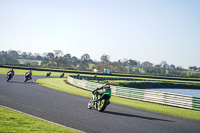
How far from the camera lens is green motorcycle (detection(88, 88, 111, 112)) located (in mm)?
13109

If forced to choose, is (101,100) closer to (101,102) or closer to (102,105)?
(101,102)

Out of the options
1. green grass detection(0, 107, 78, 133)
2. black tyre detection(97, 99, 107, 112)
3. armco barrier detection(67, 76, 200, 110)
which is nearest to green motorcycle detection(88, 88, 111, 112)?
black tyre detection(97, 99, 107, 112)

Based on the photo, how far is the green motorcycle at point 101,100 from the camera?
1311cm

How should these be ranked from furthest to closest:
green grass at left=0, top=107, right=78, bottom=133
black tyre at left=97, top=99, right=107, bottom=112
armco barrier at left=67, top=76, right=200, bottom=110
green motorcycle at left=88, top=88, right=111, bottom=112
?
armco barrier at left=67, top=76, right=200, bottom=110 < black tyre at left=97, top=99, right=107, bottom=112 < green motorcycle at left=88, top=88, right=111, bottom=112 < green grass at left=0, top=107, right=78, bottom=133

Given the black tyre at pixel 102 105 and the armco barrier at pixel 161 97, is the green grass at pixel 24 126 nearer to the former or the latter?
the black tyre at pixel 102 105

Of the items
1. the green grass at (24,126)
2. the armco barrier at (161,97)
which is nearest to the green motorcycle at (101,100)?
the green grass at (24,126)

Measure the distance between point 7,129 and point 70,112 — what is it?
Result: 5.00 metres

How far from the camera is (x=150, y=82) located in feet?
Answer: 222

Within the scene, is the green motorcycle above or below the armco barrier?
above

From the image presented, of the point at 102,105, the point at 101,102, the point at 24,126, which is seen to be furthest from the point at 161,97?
the point at 24,126

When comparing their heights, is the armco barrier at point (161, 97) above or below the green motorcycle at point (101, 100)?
below

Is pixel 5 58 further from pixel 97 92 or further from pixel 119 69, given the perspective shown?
pixel 97 92

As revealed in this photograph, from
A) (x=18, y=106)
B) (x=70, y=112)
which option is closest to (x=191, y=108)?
(x=70, y=112)

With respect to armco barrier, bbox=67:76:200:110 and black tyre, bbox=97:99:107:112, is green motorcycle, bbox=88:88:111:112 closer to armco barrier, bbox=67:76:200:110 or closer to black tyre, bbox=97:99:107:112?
black tyre, bbox=97:99:107:112
